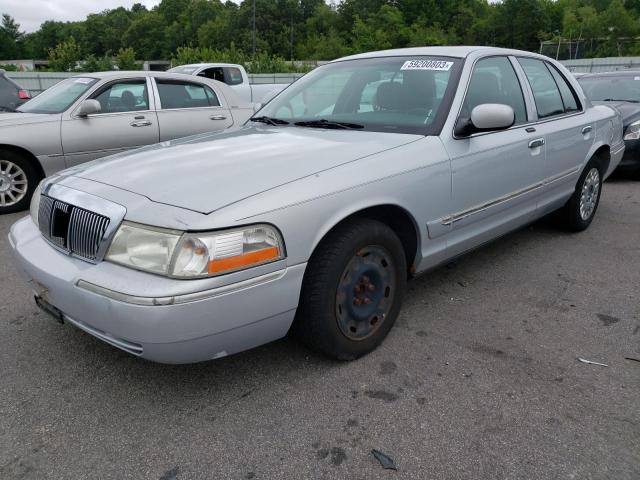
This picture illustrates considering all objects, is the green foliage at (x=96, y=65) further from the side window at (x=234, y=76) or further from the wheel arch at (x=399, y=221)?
the wheel arch at (x=399, y=221)

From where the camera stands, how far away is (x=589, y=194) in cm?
504

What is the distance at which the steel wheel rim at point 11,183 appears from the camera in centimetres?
583

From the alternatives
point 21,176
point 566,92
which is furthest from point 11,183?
point 566,92

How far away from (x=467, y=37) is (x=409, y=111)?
72.7 m

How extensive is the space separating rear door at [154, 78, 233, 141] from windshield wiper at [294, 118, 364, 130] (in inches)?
130

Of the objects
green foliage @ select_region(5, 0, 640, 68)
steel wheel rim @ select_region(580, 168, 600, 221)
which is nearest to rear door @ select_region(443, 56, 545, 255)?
steel wheel rim @ select_region(580, 168, 600, 221)

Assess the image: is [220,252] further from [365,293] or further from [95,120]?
[95,120]

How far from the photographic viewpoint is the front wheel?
4816mm

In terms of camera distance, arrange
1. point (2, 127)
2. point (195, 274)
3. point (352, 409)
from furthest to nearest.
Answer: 1. point (2, 127)
2. point (352, 409)
3. point (195, 274)

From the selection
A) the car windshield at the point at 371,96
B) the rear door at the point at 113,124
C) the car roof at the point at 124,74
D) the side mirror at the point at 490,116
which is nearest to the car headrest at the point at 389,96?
the car windshield at the point at 371,96

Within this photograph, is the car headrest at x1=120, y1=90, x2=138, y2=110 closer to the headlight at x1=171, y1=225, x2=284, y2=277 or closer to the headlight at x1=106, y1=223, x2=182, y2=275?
the headlight at x1=106, y1=223, x2=182, y2=275

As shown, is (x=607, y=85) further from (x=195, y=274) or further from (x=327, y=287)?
(x=195, y=274)

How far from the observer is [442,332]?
3.20 m

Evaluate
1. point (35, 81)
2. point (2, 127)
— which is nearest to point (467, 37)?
point (35, 81)
